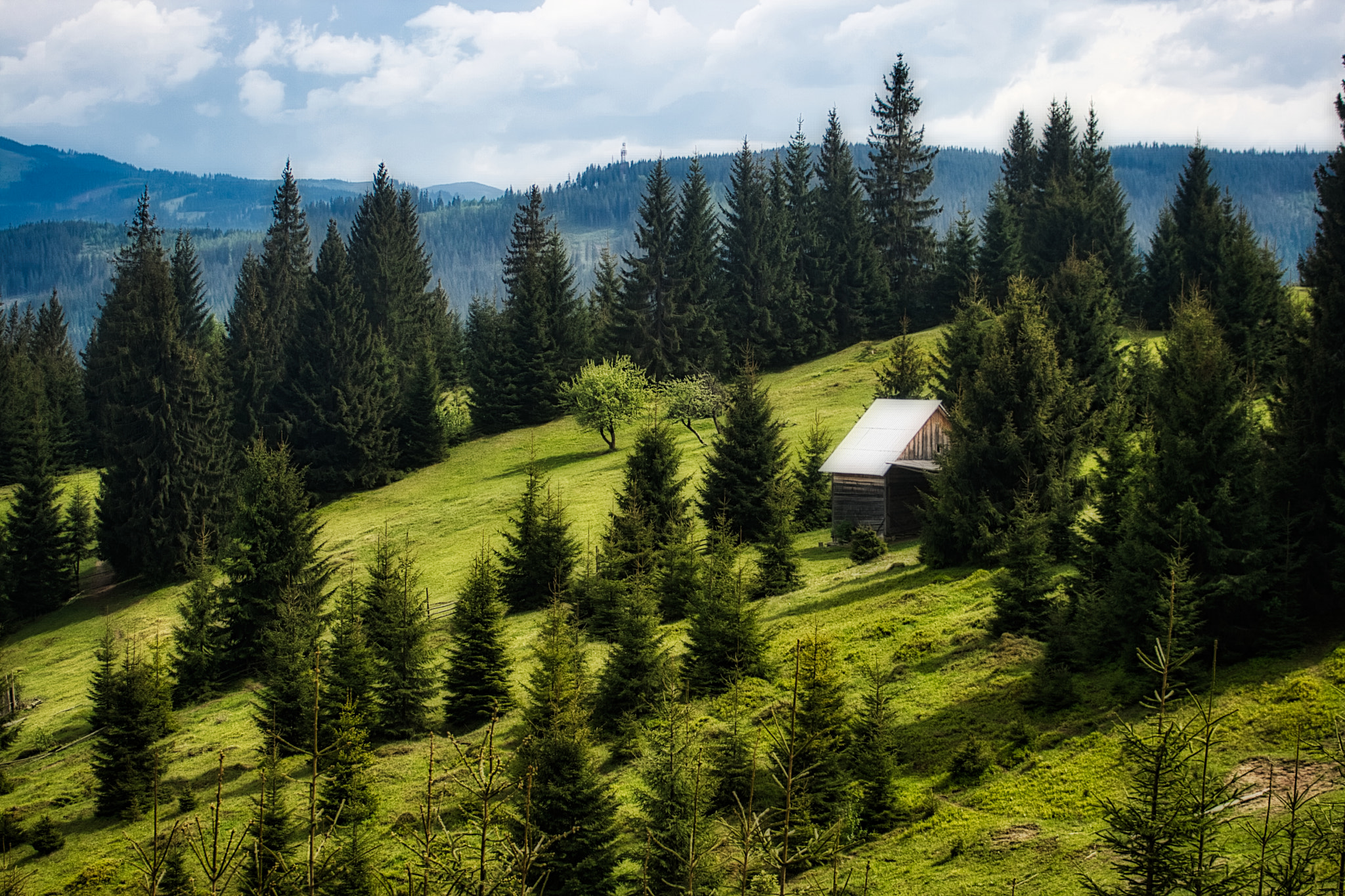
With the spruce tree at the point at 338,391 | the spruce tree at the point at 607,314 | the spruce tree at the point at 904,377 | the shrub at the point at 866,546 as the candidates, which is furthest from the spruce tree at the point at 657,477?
the spruce tree at the point at 607,314

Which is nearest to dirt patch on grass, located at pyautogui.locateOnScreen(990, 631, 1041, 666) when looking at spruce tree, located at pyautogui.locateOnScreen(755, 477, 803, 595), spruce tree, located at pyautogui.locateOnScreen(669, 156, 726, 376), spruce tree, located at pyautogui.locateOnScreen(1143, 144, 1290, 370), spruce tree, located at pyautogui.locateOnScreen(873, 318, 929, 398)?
spruce tree, located at pyautogui.locateOnScreen(755, 477, 803, 595)

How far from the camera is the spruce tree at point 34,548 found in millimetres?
49375

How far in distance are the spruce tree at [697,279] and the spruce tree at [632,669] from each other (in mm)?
55963

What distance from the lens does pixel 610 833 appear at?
46.5 feet

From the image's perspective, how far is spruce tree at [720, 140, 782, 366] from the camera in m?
80.5

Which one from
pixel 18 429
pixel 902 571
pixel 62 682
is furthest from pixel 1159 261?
pixel 18 429

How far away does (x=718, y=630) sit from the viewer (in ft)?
74.2

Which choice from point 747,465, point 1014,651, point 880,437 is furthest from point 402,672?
point 880,437

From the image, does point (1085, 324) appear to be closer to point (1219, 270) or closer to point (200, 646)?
point (1219, 270)

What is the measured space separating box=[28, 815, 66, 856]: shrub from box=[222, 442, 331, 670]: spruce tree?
1063 cm

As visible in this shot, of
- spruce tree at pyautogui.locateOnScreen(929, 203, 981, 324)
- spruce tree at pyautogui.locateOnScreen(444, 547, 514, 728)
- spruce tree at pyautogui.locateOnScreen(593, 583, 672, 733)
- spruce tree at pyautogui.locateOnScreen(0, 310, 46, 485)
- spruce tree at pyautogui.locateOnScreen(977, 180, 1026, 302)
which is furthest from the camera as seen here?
spruce tree at pyautogui.locateOnScreen(929, 203, 981, 324)

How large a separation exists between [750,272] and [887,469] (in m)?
48.4

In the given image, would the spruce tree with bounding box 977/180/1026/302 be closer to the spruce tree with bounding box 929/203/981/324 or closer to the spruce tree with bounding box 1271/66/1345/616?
the spruce tree with bounding box 929/203/981/324

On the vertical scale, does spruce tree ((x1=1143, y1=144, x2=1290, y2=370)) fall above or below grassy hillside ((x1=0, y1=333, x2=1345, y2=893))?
above
